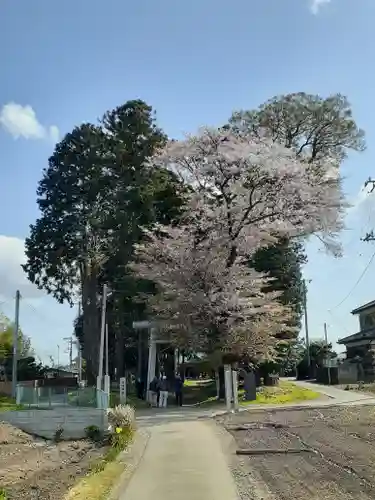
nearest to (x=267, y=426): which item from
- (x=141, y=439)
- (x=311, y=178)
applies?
(x=141, y=439)

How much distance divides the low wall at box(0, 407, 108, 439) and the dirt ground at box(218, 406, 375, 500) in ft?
16.4

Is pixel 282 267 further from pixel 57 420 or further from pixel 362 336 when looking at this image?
pixel 362 336

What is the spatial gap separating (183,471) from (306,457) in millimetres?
2649

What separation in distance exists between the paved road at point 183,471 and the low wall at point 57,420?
16.8 feet

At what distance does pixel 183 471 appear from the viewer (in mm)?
12406

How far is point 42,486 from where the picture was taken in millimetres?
15039

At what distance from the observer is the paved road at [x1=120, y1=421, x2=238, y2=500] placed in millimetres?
10219

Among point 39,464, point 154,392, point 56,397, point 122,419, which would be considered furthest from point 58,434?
point 154,392

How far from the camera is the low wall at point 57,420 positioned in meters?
23.6

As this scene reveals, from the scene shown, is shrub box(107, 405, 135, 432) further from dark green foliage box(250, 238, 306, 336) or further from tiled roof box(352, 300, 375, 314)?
tiled roof box(352, 300, 375, 314)

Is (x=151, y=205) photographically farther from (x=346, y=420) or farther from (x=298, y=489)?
(x=298, y=489)

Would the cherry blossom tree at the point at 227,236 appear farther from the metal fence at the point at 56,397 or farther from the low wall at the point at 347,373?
the low wall at the point at 347,373

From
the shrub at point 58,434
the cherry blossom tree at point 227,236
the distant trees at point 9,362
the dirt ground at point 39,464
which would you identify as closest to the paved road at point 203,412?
the shrub at point 58,434

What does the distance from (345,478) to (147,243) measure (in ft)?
88.7
